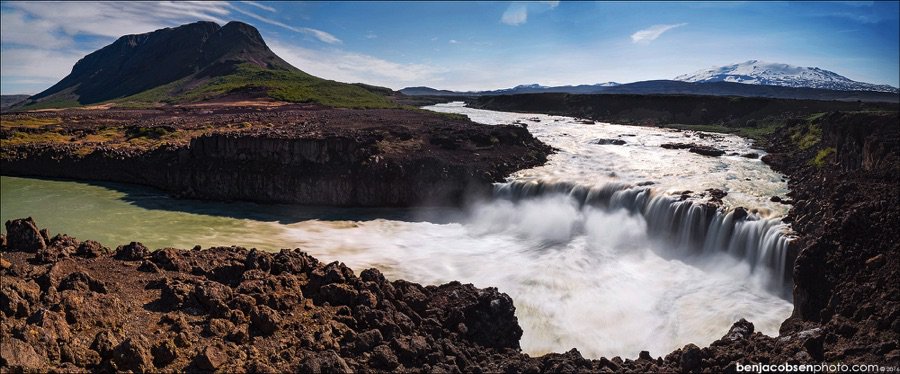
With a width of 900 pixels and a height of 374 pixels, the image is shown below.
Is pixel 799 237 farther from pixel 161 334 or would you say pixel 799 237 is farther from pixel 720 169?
pixel 161 334

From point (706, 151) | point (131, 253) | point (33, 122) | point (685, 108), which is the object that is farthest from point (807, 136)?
point (33, 122)

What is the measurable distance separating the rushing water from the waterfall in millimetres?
67

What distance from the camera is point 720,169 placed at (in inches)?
1319

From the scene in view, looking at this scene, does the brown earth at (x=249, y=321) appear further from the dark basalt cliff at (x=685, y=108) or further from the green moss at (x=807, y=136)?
the dark basalt cliff at (x=685, y=108)

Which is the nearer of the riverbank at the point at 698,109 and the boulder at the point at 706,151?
the boulder at the point at 706,151

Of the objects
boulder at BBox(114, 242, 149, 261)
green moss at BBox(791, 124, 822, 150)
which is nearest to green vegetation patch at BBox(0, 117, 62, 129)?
boulder at BBox(114, 242, 149, 261)

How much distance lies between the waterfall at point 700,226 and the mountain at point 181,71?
8826cm

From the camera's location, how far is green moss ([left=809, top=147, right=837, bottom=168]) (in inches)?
1224

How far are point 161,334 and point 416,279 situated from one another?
11913mm

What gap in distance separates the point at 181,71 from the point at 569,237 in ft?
556

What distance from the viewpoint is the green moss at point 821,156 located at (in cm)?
3109

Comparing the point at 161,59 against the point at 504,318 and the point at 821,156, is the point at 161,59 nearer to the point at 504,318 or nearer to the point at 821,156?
the point at 821,156

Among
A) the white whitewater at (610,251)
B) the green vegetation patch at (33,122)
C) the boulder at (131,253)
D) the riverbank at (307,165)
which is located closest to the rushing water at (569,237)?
the white whitewater at (610,251)

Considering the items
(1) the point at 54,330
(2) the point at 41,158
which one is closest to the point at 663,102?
(2) the point at 41,158
